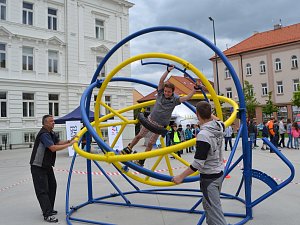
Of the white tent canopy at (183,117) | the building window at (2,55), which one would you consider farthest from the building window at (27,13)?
the white tent canopy at (183,117)

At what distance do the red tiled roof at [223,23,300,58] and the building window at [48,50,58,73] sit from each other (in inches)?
1050

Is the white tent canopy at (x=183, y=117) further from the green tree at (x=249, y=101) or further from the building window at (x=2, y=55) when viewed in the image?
the building window at (x=2, y=55)

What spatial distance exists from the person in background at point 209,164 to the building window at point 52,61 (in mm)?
24839

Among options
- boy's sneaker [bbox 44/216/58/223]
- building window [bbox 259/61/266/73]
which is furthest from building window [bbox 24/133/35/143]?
building window [bbox 259/61/266/73]

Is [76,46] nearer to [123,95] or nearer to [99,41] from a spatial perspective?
[99,41]

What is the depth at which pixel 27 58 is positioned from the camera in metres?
24.9

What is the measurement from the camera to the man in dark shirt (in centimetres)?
554

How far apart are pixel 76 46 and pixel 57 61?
7.43ft

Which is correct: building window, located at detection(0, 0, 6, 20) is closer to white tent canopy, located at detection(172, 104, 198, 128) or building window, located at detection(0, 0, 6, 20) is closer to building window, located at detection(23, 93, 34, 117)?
building window, located at detection(23, 93, 34, 117)

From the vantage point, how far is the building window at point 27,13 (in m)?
24.8

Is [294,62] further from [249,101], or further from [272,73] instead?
[249,101]

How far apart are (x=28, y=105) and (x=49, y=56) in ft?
15.8

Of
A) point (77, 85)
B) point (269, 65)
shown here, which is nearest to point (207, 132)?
point (77, 85)

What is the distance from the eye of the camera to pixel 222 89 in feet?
145
